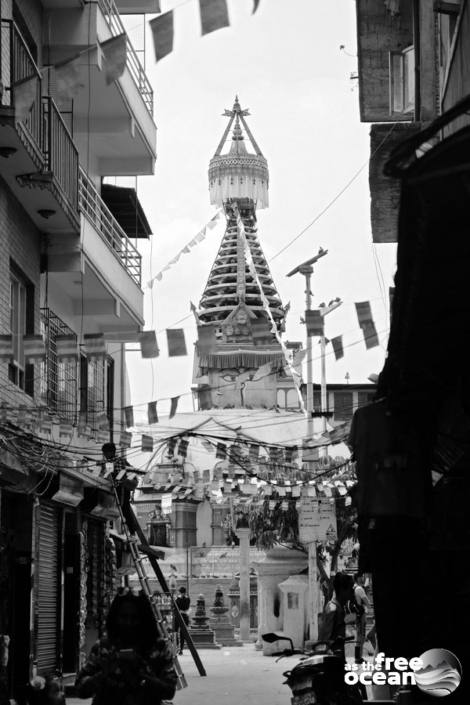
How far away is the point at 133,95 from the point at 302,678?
14734 mm

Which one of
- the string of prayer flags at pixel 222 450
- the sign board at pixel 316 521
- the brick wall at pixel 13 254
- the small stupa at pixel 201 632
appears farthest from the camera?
the small stupa at pixel 201 632

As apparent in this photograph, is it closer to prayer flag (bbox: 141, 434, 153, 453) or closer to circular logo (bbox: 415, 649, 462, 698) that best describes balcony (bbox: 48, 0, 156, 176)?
prayer flag (bbox: 141, 434, 153, 453)

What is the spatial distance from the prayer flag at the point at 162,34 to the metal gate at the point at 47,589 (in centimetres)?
939

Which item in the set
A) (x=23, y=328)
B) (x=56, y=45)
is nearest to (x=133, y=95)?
(x=56, y=45)

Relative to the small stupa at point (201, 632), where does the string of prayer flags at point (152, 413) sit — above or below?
above

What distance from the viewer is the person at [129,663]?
8.81 m

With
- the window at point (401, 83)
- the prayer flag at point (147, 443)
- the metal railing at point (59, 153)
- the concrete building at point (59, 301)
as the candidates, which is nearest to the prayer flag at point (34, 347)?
the concrete building at point (59, 301)

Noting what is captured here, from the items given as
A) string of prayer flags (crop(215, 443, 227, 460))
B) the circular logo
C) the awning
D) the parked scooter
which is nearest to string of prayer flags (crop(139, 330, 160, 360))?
string of prayer flags (crop(215, 443, 227, 460))

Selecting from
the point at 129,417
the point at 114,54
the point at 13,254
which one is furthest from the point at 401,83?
the point at 129,417

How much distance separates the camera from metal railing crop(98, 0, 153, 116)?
71.6 ft

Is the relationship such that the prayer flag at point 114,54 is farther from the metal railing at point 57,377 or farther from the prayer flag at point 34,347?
the metal railing at point 57,377

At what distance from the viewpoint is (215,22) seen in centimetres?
1146

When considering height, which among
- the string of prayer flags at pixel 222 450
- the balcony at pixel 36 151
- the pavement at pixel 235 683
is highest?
the balcony at pixel 36 151

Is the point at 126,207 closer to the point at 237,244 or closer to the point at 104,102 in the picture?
the point at 104,102
